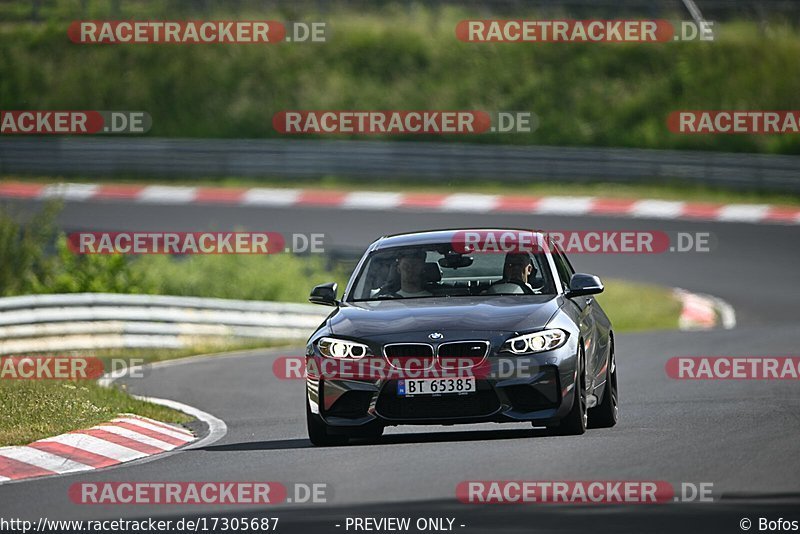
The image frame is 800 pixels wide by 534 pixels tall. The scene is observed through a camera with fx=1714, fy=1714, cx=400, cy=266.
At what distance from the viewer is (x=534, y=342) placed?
36.0ft

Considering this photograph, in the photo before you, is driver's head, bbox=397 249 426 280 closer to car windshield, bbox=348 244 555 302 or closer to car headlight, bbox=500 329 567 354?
car windshield, bbox=348 244 555 302

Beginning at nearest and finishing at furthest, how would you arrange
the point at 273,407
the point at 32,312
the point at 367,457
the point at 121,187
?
the point at 367,457, the point at 273,407, the point at 32,312, the point at 121,187

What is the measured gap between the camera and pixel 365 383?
11023 mm

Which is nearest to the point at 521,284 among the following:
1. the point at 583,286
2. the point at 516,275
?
the point at 516,275

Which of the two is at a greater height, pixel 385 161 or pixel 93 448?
pixel 385 161

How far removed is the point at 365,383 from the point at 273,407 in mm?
4530

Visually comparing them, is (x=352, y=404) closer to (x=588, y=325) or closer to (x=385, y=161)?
(x=588, y=325)

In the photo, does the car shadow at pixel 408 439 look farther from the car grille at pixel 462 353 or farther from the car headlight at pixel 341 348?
the car grille at pixel 462 353

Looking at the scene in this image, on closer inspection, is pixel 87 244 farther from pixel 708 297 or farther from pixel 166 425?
pixel 166 425

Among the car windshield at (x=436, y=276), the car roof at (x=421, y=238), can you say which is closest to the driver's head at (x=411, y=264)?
the car windshield at (x=436, y=276)

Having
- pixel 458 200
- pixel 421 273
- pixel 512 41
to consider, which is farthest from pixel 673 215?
pixel 421 273

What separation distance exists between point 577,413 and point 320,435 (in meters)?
1.74

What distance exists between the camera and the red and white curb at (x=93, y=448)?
1148 cm

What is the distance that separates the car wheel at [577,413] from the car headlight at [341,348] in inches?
55.2
